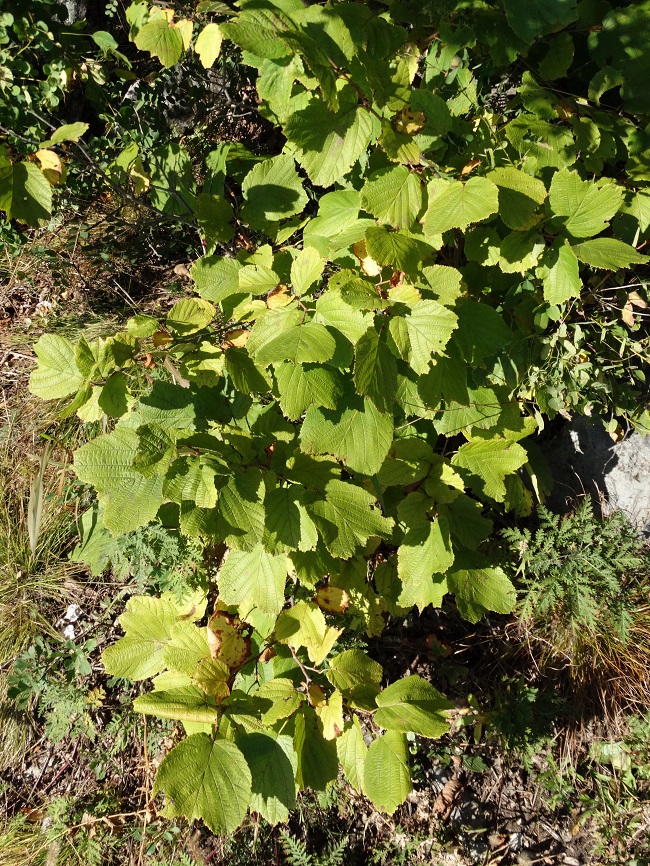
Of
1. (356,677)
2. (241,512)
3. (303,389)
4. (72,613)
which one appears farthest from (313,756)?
(72,613)

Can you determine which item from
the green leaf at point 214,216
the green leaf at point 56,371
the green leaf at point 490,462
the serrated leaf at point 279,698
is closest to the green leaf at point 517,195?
the green leaf at point 490,462

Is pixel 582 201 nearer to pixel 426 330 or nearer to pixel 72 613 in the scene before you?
pixel 426 330

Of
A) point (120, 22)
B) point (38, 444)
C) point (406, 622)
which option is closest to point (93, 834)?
point (406, 622)

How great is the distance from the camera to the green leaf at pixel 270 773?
4.79ft

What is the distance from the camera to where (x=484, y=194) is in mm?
1352

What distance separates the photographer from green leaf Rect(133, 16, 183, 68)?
2121 mm

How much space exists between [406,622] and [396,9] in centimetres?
243

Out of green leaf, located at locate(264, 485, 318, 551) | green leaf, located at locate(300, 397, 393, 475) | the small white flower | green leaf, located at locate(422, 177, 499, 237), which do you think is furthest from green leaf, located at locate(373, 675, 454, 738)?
the small white flower

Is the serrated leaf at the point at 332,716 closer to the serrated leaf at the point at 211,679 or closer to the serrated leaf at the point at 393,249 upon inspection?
the serrated leaf at the point at 211,679

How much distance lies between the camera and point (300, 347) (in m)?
1.25

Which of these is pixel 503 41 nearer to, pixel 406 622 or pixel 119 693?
pixel 406 622

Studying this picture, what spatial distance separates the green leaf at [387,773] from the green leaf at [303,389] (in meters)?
0.89

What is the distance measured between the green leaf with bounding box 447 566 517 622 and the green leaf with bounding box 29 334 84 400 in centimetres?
123

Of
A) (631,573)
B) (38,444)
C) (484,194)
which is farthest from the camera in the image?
(38,444)
